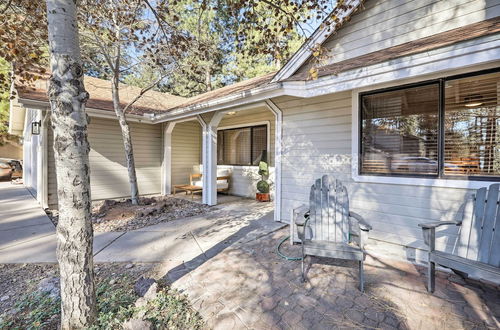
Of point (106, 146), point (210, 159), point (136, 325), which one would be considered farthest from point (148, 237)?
Answer: point (106, 146)

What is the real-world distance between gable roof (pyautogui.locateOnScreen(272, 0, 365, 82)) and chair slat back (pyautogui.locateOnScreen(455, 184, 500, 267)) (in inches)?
110

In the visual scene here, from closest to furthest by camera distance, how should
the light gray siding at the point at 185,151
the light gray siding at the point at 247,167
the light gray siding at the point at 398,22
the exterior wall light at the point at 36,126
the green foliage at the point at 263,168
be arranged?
the light gray siding at the point at 398,22
the exterior wall light at the point at 36,126
the green foliage at the point at 263,168
the light gray siding at the point at 247,167
the light gray siding at the point at 185,151

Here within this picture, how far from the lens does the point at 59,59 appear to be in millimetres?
1703

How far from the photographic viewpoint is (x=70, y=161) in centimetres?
174

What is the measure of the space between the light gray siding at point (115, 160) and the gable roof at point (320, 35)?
4.96 meters

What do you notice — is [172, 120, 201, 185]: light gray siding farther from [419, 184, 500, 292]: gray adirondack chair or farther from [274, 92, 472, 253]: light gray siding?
[419, 184, 500, 292]: gray adirondack chair

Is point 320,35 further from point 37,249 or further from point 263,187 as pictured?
point 37,249

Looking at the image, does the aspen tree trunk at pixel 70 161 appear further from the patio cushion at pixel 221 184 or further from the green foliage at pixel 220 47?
the patio cushion at pixel 221 184

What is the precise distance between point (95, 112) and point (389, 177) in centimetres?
662

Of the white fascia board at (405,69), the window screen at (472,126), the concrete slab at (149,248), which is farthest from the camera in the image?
the concrete slab at (149,248)

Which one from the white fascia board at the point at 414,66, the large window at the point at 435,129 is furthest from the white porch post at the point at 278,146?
the large window at the point at 435,129

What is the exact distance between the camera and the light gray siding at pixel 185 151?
833 cm

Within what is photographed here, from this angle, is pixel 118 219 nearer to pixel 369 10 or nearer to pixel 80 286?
pixel 80 286

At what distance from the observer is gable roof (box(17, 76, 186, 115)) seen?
5.62 meters
